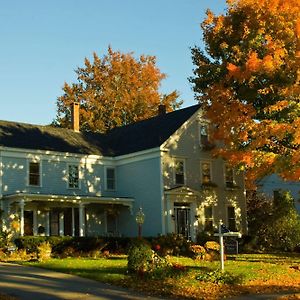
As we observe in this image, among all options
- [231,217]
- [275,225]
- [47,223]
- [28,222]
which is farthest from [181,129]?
[28,222]

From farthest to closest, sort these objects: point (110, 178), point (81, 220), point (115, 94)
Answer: point (115, 94)
point (110, 178)
point (81, 220)

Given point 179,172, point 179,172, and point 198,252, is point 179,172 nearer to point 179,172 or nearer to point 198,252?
point 179,172

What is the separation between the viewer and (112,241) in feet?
97.2

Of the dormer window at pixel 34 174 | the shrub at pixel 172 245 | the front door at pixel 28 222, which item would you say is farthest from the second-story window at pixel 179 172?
the front door at pixel 28 222

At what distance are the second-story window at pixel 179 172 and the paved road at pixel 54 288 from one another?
661 inches

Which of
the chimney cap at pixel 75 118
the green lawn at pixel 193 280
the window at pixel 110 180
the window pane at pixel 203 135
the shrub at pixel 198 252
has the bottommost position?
the green lawn at pixel 193 280

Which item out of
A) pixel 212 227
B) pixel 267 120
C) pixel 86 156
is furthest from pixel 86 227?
pixel 267 120

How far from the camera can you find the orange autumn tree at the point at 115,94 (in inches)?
2164

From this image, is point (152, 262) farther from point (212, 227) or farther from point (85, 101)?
point (85, 101)

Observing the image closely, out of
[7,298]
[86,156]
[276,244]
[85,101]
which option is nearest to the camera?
[7,298]

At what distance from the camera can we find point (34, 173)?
32.8 meters

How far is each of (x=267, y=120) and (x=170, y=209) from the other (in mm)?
10973

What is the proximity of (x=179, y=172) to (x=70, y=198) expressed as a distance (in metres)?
7.42

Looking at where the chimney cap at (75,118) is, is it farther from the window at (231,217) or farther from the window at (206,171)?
the window at (231,217)
